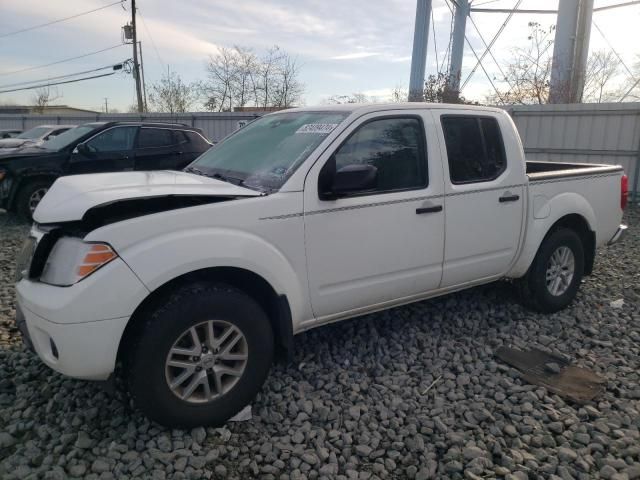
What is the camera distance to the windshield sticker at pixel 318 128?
3162 mm

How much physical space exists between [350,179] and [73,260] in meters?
1.55

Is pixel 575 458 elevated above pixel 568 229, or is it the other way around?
pixel 568 229

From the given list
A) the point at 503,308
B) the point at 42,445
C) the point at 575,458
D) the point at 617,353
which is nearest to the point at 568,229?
the point at 503,308

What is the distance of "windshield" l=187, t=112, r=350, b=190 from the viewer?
3.07m

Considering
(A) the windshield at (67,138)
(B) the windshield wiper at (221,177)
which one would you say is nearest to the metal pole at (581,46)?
(A) the windshield at (67,138)

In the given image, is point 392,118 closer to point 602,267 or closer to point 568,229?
point 568,229

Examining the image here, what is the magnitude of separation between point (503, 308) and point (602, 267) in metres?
2.26

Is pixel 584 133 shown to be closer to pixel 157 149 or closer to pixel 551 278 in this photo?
pixel 551 278

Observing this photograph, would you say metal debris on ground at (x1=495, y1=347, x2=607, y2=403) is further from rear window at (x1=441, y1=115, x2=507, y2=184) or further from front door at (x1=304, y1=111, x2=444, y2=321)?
rear window at (x1=441, y1=115, x2=507, y2=184)

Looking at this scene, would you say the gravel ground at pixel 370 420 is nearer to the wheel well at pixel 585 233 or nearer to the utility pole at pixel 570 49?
the wheel well at pixel 585 233

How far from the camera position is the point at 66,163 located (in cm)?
843

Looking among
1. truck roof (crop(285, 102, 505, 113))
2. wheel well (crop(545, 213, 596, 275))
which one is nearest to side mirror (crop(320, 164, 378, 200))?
truck roof (crop(285, 102, 505, 113))

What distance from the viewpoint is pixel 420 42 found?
24125 mm

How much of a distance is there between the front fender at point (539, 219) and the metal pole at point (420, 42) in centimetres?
2076
